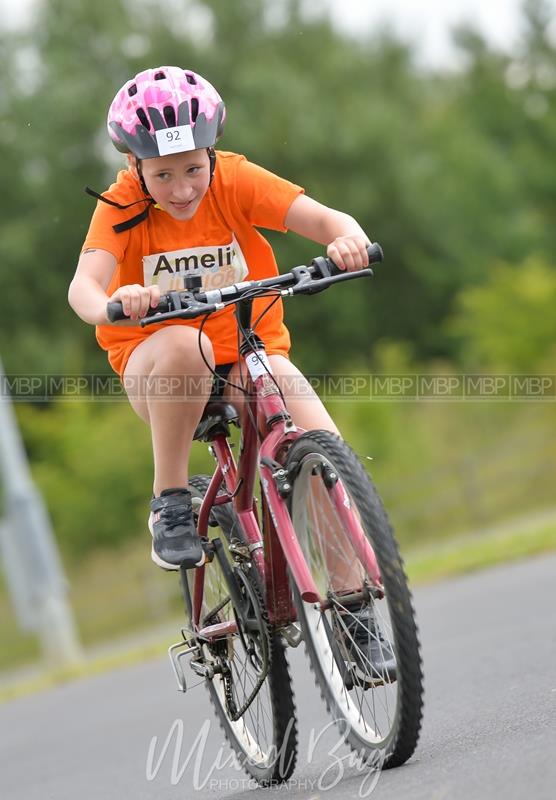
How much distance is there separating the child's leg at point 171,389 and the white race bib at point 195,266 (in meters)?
0.25

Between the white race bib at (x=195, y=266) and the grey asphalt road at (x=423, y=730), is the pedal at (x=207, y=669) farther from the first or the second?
the white race bib at (x=195, y=266)

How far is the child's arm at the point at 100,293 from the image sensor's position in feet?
14.9

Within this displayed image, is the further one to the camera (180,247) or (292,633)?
(180,247)

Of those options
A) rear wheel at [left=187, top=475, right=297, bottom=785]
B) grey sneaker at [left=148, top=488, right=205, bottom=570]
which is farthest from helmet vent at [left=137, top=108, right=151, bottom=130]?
rear wheel at [left=187, top=475, right=297, bottom=785]

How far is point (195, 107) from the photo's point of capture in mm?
5105

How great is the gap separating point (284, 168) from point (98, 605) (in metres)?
21.7

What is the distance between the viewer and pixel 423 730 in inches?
230

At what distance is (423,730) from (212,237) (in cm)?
216

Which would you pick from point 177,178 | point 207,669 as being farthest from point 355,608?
point 177,178

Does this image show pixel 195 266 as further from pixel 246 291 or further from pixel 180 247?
pixel 246 291

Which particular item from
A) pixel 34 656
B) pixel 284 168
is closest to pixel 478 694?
pixel 34 656

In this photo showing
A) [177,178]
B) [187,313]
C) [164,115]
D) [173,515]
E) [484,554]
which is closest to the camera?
[187,313]

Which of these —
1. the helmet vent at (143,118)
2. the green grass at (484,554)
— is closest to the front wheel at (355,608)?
the helmet vent at (143,118)

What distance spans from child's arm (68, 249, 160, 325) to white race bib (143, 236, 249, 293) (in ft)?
0.68
